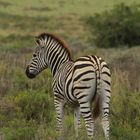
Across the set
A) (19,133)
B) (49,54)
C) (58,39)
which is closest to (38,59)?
(49,54)

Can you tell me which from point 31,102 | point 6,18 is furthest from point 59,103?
point 6,18

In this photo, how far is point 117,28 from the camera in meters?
30.6

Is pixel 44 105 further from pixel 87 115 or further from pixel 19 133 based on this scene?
pixel 87 115

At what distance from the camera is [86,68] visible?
25.7ft

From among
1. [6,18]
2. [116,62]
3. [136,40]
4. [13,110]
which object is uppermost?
[6,18]

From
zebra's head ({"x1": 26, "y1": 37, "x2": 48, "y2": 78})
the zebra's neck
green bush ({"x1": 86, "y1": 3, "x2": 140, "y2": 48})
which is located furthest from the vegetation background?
green bush ({"x1": 86, "y1": 3, "x2": 140, "y2": 48})

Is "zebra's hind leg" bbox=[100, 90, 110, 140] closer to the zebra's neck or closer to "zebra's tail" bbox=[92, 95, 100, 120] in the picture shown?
"zebra's tail" bbox=[92, 95, 100, 120]

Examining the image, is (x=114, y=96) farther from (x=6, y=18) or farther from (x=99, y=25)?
(x=6, y=18)

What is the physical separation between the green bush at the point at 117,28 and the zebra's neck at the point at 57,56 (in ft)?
69.5

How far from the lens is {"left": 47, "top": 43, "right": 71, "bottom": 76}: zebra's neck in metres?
9.09

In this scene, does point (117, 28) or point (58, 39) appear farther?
point (117, 28)

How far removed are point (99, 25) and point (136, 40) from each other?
2268 mm

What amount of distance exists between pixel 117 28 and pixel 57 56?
2166 centimetres

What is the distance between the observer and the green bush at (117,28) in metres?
30.4
